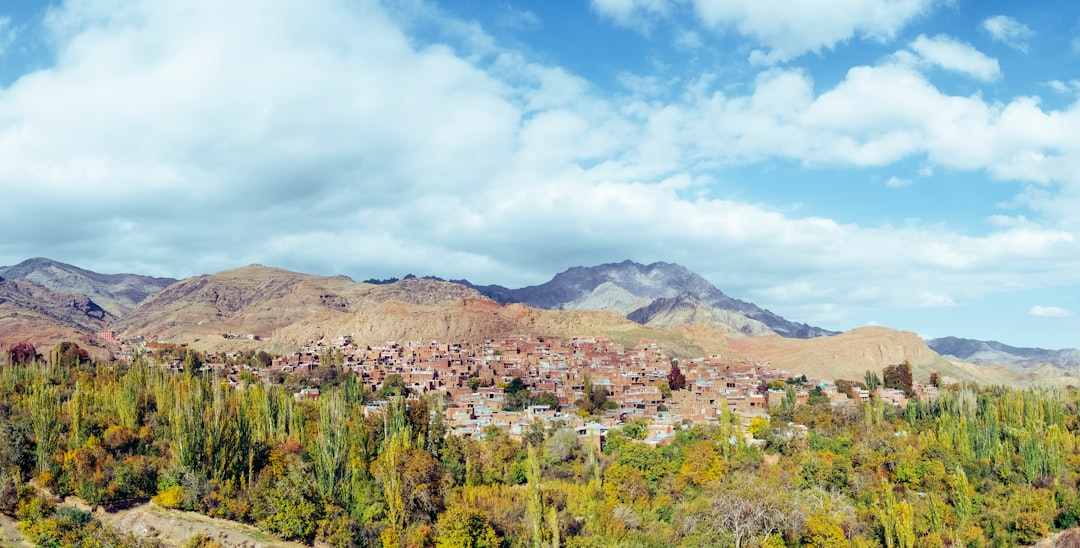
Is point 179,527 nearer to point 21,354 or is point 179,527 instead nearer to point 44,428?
point 44,428

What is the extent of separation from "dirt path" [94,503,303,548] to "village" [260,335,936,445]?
21.0 metres

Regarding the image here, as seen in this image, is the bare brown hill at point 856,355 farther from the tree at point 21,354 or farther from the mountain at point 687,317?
the tree at point 21,354

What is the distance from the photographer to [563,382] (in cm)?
7981

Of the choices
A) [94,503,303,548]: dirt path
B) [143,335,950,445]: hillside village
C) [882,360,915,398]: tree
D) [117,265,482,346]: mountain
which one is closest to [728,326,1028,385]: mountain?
[143,335,950,445]: hillside village

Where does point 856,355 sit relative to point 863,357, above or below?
above

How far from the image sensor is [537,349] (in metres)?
98.7

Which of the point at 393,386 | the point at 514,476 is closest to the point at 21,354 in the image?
the point at 393,386

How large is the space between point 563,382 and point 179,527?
149 feet

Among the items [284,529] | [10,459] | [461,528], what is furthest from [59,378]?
[461,528]

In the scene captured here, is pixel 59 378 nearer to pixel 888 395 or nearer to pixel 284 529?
pixel 284 529

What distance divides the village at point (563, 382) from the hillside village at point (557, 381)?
115 millimetres

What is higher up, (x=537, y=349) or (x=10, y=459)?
(x=537, y=349)

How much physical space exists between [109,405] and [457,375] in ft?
112

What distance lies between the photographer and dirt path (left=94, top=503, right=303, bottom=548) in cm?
3766
